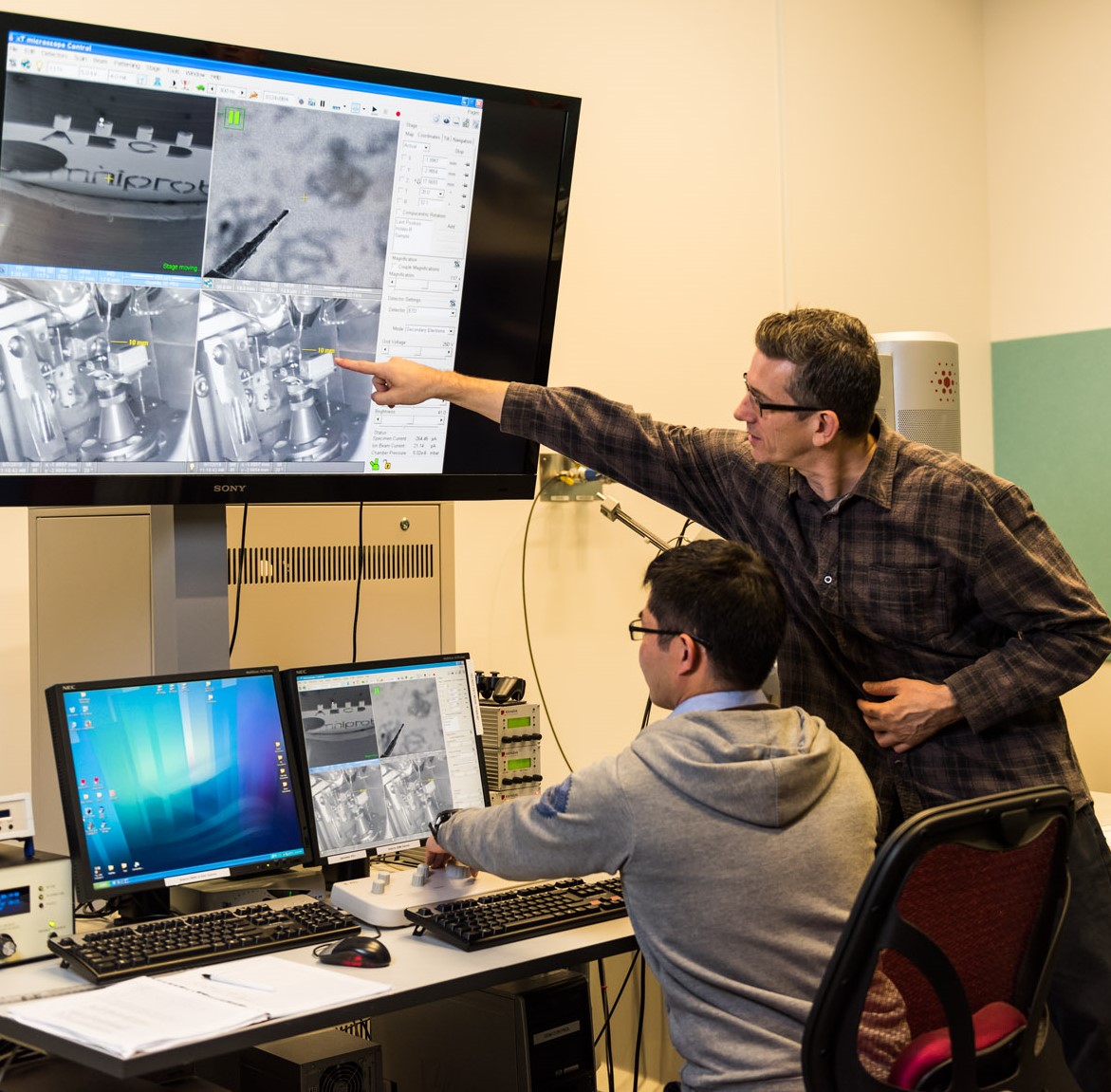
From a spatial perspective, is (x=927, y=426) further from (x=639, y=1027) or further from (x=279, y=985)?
(x=279, y=985)

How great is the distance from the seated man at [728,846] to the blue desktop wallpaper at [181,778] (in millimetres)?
552

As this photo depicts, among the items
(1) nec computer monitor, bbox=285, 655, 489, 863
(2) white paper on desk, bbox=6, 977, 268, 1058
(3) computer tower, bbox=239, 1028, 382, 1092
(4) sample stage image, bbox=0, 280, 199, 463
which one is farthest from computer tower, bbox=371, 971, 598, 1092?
(4) sample stage image, bbox=0, 280, 199, 463

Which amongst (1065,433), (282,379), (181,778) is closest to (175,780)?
(181,778)

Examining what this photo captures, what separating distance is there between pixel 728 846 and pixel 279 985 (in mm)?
579

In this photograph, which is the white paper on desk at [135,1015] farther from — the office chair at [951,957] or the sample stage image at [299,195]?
the sample stage image at [299,195]

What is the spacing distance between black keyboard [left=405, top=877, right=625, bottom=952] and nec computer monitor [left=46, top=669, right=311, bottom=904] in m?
0.31

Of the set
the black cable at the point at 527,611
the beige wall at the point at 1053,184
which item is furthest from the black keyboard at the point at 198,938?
the beige wall at the point at 1053,184

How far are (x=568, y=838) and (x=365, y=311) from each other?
1040 mm

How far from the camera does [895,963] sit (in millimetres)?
1408

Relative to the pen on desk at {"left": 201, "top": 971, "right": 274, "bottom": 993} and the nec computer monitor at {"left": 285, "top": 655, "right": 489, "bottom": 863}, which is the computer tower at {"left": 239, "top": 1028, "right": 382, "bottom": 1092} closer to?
the nec computer monitor at {"left": 285, "top": 655, "right": 489, "bottom": 863}

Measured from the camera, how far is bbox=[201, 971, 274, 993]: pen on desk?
1618mm

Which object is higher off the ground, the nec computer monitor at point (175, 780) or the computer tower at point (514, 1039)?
the nec computer monitor at point (175, 780)

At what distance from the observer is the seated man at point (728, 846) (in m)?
1.55

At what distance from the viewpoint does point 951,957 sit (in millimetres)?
1397
